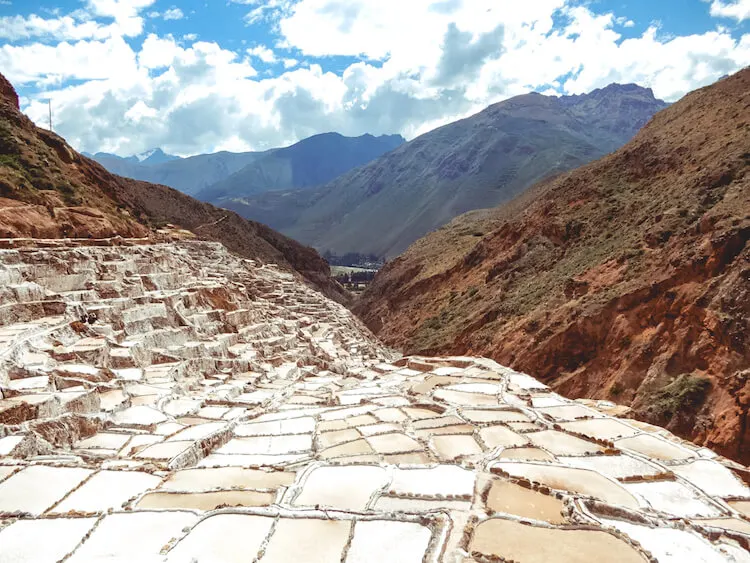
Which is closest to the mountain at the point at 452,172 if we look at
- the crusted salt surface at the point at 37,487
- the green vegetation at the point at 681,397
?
the green vegetation at the point at 681,397

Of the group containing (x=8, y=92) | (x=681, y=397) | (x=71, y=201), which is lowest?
(x=681, y=397)

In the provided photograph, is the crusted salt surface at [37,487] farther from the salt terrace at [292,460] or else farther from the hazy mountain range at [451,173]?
the hazy mountain range at [451,173]

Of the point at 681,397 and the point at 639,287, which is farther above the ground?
the point at 639,287

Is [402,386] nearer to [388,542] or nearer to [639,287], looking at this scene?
[388,542]

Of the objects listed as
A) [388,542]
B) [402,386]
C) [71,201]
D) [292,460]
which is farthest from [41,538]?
[71,201]

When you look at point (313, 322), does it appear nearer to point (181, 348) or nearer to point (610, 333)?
point (181, 348)

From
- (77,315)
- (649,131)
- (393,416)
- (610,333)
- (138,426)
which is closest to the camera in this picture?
(138,426)

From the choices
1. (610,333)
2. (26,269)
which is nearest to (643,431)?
(610,333)
